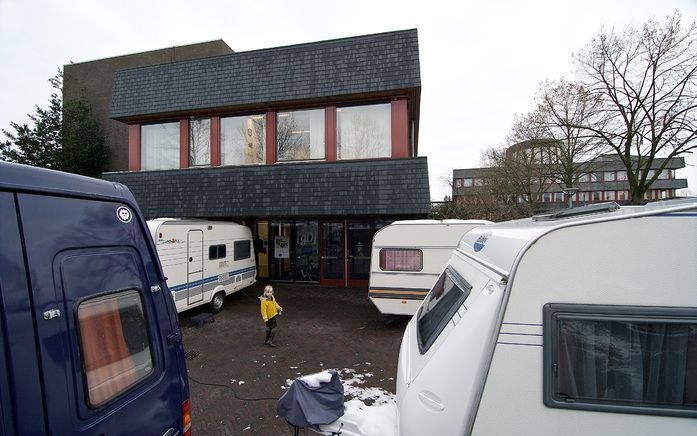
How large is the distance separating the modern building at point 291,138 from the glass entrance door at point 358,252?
0.04m

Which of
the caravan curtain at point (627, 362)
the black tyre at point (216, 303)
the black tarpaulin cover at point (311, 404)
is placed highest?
the caravan curtain at point (627, 362)

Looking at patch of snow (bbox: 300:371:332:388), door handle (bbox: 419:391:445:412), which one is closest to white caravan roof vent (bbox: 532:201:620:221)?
door handle (bbox: 419:391:445:412)

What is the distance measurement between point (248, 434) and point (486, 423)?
339cm

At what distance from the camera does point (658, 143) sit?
13508 mm

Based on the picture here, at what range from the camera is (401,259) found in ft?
25.2

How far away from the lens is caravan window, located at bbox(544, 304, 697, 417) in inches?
62.1

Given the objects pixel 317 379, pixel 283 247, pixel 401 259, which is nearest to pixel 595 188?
pixel 283 247

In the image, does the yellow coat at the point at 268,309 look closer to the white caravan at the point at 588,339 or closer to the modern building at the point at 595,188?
the white caravan at the point at 588,339

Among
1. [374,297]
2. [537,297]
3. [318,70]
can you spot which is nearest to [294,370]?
[374,297]

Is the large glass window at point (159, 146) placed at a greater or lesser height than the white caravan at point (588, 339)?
greater

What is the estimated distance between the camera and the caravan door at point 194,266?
783 cm

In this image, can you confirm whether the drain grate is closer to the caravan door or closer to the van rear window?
the caravan door

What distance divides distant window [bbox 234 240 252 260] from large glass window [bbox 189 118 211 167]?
3.56 metres

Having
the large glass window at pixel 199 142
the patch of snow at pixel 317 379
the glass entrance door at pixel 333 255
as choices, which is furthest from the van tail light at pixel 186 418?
the large glass window at pixel 199 142
